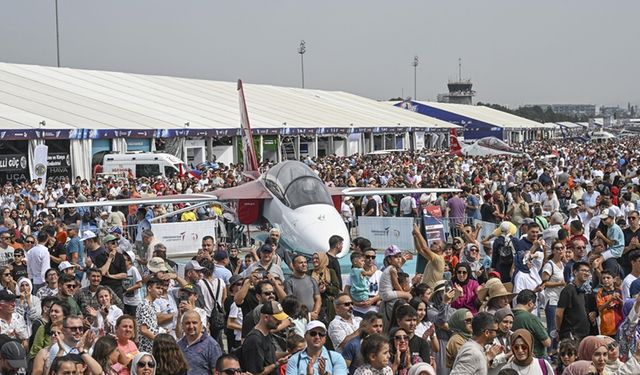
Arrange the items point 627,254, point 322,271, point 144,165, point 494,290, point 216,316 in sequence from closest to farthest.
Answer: point 494,290, point 216,316, point 322,271, point 627,254, point 144,165

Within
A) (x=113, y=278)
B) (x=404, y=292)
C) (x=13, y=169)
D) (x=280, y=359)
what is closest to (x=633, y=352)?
(x=404, y=292)

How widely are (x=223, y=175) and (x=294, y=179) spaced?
45.4ft

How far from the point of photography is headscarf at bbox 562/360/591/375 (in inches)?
230

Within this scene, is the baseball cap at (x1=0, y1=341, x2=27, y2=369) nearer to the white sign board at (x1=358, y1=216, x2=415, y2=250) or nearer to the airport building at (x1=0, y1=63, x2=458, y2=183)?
the white sign board at (x1=358, y1=216, x2=415, y2=250)

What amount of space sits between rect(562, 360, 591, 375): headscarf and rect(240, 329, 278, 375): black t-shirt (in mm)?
2319

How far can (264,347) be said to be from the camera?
6723mm

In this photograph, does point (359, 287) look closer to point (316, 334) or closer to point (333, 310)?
point (333, 310)

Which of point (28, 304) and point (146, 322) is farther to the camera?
point (28, 304)

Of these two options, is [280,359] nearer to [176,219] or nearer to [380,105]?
[176,219]

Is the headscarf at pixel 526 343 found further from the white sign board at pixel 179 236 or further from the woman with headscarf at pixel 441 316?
the white sign board at pixel 179 236

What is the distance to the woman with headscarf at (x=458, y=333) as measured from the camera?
6859 mm

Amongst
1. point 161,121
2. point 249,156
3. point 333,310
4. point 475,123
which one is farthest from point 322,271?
point 475,123

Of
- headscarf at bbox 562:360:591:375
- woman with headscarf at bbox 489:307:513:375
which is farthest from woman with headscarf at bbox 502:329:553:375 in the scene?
woman with headscarf at bbox 489:307:513:375

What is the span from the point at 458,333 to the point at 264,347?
5.40 feet
